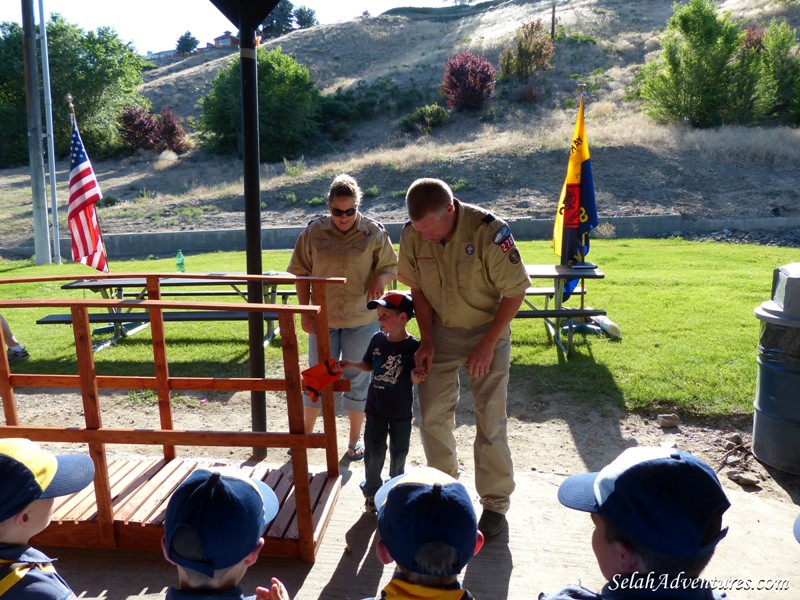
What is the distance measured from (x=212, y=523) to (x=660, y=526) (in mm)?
1089

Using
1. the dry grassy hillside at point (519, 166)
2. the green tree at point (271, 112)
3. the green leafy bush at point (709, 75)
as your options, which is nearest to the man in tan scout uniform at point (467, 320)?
the dry grassy hillside at point (519, 166)

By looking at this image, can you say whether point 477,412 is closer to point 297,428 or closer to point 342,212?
point 297,428

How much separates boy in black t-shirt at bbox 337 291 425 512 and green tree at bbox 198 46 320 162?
35149 millimetres

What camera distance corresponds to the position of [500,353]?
356cm

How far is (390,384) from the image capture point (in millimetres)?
3641

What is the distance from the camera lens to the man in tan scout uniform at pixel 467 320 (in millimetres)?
3436

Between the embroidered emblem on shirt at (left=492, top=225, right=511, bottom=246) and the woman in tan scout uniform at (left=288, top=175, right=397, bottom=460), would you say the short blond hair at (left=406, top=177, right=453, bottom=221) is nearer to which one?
the embroidered emblem on shirt at (left=492, top=225, right=511, bottom=246)

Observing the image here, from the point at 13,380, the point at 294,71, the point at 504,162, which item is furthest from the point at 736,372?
the point at 294,71

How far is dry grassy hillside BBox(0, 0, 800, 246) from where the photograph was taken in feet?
71.8

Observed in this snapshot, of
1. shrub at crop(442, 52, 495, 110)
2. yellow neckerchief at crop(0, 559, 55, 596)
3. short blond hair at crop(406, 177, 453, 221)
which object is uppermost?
shrub at crop(442, 52, 495, 110)

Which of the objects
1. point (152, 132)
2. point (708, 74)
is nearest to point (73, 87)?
point (152, 132)

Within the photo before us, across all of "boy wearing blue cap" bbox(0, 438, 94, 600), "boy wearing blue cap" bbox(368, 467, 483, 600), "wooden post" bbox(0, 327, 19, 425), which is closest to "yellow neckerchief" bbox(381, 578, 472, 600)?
"boy wearing blue cap" bbox(368, 467, 483, 600)

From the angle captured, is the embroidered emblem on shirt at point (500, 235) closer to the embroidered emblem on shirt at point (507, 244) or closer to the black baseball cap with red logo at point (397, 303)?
the embroidered emblem on shirt at point (507, 244)

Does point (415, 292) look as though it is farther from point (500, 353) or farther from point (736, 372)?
point (736, 372)
